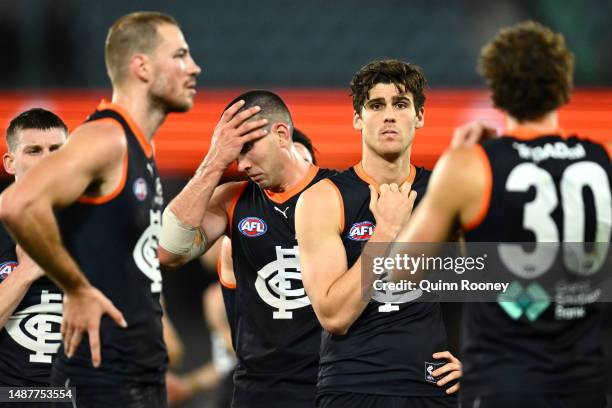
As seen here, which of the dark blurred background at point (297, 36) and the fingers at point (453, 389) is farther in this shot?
the dark blurred background at point (297, 36)

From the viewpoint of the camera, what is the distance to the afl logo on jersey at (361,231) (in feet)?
16.2

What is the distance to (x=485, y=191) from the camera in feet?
12.3

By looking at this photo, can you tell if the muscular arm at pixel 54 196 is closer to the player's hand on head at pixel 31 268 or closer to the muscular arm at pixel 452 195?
the player's hand on head at pixel 31 268

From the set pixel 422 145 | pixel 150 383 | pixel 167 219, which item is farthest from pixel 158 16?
pixel 422 145

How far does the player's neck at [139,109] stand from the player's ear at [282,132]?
115 centimetres

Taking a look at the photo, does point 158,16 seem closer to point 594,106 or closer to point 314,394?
point 314,394

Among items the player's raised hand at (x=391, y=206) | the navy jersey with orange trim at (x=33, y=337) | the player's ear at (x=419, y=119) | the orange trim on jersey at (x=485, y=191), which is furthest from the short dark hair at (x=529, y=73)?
the navy jersey with orange trim at (x=33, y=337)

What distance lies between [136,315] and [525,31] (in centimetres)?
207

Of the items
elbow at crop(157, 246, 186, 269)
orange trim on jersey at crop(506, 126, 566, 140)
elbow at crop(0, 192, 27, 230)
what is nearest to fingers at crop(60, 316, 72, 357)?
elbow at crop(0, 192, 27, 230)

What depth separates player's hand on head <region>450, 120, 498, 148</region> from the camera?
391 cm

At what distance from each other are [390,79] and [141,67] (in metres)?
1.40

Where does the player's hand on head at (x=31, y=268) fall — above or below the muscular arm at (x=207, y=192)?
below

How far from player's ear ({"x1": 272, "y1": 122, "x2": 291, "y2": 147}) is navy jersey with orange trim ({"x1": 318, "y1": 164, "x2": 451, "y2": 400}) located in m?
0.76

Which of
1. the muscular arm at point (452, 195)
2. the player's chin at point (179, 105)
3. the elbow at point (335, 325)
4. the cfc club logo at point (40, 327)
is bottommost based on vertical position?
the elbow at point (335, 325)
